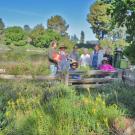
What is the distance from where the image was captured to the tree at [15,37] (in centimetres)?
8388

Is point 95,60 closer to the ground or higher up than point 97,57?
closer to the ground

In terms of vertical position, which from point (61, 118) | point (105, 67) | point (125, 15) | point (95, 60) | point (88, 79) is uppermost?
point (125, 15)

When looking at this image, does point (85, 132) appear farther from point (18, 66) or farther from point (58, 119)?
point (18, 66)

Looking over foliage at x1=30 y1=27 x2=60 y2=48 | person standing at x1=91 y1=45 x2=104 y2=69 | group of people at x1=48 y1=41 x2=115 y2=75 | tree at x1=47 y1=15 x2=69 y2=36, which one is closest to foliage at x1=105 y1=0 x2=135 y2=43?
group of people at x1=48 y1=41 x2=115 y2=75

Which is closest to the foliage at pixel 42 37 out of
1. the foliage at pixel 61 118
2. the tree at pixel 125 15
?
the tree at pixel 125 15

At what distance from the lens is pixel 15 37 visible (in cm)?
8475

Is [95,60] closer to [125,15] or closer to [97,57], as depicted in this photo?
[97,57]

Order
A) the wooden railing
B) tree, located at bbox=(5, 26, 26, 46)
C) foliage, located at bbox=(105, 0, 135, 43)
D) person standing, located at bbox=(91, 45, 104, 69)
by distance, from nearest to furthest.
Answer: foliage, located at bbox=(105, 0, 135, 43) → the wooden railing → person standing, located at bbox=(91, 45, 104, 69) → tree, located at bbox=(5, 26, 26, 46)

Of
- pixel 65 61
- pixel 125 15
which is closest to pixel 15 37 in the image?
pixel 65 61

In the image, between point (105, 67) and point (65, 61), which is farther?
point (105, 67)

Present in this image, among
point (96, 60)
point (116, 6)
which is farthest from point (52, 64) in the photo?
point (116, 6)

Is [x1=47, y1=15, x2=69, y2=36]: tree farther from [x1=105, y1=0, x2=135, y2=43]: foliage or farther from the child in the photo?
[x1=105, y1=0, x2=135, y2=43]: foliage

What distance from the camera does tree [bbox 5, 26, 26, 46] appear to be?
83.9 m

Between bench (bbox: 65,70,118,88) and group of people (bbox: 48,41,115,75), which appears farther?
group of people (bbox: 48,41,115,75)
